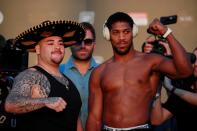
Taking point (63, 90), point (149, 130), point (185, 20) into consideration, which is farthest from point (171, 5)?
point (63, 90)

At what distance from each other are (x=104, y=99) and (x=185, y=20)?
2.68 meters

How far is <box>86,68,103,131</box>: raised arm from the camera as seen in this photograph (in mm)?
3590

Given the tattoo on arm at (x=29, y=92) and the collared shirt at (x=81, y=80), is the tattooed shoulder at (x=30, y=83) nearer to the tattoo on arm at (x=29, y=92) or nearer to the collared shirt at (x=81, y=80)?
the tattoo on arm at (x=29, y=92)

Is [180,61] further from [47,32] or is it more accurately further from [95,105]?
[47,32]

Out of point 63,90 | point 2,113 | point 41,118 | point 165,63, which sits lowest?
point 2,113

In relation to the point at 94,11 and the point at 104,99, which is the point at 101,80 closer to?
the point at 104,99

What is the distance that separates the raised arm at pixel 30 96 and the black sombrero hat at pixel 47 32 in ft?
1.13

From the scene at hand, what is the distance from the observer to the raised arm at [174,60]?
3.10m

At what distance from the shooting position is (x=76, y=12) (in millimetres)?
6492

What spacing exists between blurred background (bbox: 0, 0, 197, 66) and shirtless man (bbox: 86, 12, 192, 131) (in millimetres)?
2285

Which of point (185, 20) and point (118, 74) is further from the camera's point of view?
point (185, 20)

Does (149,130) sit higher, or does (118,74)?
(118,74)

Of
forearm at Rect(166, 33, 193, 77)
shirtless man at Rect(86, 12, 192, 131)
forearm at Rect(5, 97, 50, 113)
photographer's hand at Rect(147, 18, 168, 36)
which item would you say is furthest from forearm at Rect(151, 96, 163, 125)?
forearm at Rect(5, 97, 50, 113)

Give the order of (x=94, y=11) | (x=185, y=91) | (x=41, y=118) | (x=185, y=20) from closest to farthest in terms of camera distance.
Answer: (x=41, y=118)
(x=185, y=91)
(x=185, y=20)
(x=94, y=11)
